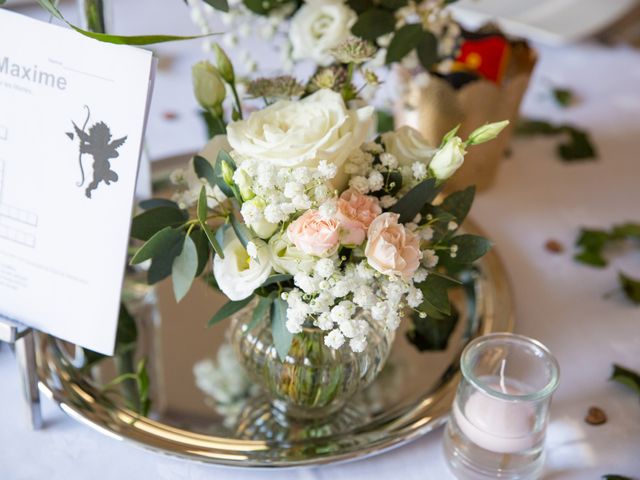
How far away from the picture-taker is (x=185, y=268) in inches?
32.0

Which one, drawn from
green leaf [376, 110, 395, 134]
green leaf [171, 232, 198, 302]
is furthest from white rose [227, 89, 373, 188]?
green leaf [376, 110, 395, 134]

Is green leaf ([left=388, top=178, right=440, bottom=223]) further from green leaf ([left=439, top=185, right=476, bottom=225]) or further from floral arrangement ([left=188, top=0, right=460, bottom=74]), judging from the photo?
floral arrangement ([left=188, top=0, right=460, bottom=74])

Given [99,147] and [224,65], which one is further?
[224,65]

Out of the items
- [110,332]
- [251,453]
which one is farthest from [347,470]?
[110,332]

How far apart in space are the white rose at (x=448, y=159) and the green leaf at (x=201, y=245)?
0.23m

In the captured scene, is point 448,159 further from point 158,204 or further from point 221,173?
point 158,204

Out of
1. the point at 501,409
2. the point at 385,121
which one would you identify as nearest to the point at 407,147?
the point at 501,409

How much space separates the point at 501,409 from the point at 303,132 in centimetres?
33

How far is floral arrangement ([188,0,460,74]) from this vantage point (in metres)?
1.05

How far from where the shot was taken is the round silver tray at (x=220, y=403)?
0.90 metres

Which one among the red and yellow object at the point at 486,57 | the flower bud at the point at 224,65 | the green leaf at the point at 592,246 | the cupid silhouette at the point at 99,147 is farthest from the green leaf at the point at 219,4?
the green leaf at the point at 592,246

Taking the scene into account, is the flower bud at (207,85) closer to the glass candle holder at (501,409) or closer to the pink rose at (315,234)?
the pink rose at (315,234)

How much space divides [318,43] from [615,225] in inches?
22.2

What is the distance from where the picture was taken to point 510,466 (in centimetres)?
86
